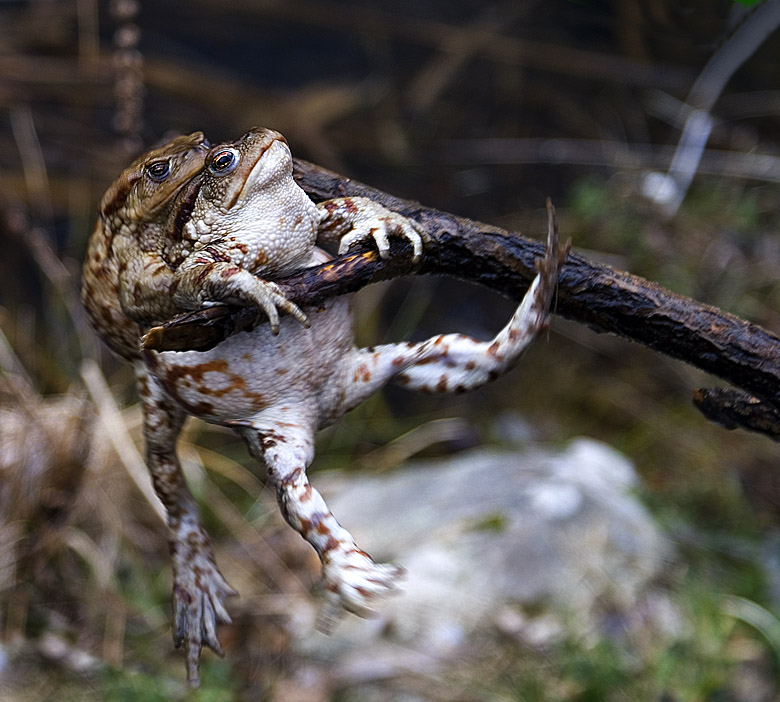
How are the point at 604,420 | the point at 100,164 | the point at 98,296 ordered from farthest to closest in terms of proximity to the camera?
the point at 604,420 → the point at 100,164 → the point at 98,296

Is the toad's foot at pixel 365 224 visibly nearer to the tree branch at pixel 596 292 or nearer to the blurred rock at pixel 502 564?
the tree branch at pixel 596 292

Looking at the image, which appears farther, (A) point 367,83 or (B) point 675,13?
(A) point 367,83

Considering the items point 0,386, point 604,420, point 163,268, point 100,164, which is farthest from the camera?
point 604,420

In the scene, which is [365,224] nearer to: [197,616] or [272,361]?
[272,361]

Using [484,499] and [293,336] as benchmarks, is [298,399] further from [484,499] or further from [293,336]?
[484,499]

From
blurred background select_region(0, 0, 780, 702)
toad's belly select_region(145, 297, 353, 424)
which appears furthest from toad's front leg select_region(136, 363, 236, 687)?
blurred background select_region(0, 0, 780, 702)

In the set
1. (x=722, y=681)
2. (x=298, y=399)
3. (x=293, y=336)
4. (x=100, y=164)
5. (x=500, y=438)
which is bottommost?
(x=500, y=438)

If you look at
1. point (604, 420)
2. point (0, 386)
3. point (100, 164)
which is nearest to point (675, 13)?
point (604, 420)

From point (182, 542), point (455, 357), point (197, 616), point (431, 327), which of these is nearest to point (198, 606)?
point (197, 616)
